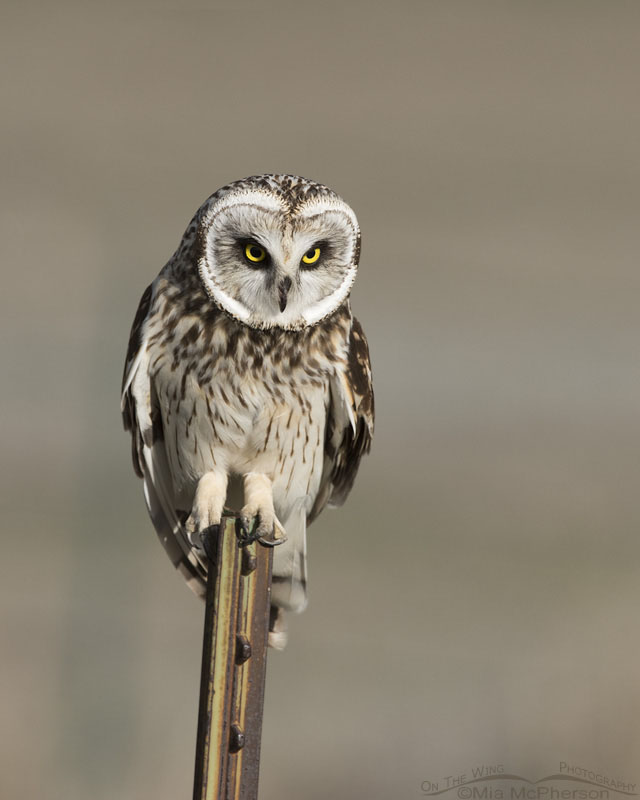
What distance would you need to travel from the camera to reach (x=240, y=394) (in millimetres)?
1617

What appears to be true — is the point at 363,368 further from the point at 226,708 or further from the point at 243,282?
the point at 226,708

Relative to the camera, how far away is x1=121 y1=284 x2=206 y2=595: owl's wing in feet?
5.46

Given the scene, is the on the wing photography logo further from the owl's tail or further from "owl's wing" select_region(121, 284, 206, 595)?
"owl's wing" select_region(121, 284, 206, 595)

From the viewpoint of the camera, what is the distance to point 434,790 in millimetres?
2535

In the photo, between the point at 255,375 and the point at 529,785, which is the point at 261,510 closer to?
the point at 255,375

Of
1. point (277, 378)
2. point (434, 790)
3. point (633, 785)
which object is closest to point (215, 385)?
point (277, 378)

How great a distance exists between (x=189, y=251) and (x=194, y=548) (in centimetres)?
58

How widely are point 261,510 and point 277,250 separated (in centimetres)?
48

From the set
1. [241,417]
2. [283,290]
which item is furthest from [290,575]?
[283,290]

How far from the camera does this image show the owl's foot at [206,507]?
5.12ft

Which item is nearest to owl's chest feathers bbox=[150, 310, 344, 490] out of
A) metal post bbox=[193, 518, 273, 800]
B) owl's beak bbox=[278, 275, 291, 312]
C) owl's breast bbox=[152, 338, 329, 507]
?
owl's breast bbox=[152, 338, 329, 507]

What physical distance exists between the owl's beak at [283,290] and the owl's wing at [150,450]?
13.5 inches

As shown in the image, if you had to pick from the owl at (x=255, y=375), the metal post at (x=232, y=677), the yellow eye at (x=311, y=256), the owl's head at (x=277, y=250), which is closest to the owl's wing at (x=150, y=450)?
the owl at (x=255, y=375)

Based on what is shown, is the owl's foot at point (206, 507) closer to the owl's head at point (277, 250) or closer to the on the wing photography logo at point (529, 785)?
the owl's head at point (277, 250)
